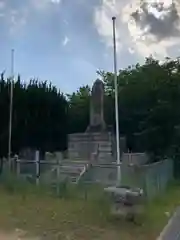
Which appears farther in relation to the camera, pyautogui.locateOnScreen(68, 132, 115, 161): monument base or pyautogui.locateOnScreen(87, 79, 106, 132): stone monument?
pyautogui.locateOnScreen(87, 79, 106, 132): stone monument

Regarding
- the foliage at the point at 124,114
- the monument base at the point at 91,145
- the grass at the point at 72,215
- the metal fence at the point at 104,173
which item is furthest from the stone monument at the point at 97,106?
the grass at the point at 72,215

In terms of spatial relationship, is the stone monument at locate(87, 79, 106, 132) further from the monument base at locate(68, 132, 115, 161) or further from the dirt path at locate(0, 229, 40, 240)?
the dirt path at locate(0, 229, 40, 240)

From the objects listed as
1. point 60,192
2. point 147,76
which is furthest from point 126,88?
point 60,192

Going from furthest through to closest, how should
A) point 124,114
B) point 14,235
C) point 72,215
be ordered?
point 124,114, point 72,215, point 14,235

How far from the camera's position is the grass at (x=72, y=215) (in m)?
9.82

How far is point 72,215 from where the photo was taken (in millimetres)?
11602

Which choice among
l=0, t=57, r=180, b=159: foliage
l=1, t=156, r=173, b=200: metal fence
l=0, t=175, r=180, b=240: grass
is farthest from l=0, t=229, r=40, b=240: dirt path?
l=0, t=57, r=180, b=159: foliage

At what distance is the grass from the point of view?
9.82 meters

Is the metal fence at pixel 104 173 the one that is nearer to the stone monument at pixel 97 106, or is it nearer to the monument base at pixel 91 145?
the monument base at pixel 91 145

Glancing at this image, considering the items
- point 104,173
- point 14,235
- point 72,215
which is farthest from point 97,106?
point 14,235

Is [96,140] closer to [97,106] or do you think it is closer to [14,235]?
[97,106]

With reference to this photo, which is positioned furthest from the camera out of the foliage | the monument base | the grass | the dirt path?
the foliage

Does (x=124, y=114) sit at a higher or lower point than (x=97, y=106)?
lower

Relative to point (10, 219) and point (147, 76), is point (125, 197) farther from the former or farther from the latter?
point (147, 76)
